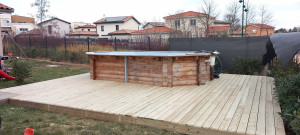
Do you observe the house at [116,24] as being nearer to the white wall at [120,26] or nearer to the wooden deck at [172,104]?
the white wall at [120,26]

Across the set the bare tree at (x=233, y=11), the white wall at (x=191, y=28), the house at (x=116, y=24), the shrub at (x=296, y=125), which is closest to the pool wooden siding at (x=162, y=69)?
the shrub at (x=296, y=125)

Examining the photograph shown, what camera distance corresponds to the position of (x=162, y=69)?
556cm

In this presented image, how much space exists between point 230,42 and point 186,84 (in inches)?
176

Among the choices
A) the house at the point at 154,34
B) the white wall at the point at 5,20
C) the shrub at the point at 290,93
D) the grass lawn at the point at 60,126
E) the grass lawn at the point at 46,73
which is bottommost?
the grass lawn at the point at 60,126

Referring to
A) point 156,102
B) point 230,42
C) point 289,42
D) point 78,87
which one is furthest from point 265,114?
point 230,42

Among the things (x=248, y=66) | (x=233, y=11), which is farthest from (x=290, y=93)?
(x=233, y=11)

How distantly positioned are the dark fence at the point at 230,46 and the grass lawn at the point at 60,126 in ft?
22.9

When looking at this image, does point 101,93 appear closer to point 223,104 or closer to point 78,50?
point 223,104

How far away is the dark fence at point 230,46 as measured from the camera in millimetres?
8812

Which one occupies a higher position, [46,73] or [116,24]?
[116,24]

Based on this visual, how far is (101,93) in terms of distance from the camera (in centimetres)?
504

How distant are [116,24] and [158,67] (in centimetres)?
4191

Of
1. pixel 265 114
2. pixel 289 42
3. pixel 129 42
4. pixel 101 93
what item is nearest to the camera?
pixel 265 114

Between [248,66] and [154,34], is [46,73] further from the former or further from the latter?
[154,34]
